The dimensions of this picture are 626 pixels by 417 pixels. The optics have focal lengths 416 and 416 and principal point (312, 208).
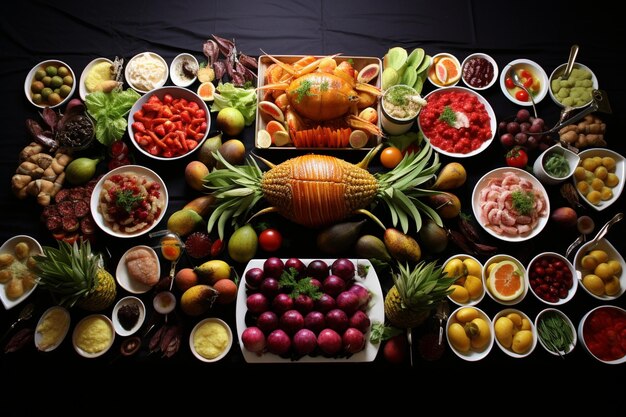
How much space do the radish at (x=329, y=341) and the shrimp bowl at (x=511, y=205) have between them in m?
1.30

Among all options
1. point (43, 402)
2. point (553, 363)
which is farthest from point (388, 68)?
point (43, 402)

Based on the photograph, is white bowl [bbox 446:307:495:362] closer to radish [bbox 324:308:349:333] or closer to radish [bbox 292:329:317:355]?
radish [bbox 324:308:349:333]

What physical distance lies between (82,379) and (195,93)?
2044 millimetres

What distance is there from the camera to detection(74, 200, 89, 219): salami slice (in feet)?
8.94

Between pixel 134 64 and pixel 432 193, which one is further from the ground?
pixel 134 64

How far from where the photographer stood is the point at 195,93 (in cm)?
301

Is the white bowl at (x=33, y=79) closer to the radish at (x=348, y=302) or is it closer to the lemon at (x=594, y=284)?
the radish at (x=348, y=302)

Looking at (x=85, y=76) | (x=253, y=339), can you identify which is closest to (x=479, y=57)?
(x=253, y=339)

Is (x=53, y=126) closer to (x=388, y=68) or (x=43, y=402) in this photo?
(x=43, y=402)

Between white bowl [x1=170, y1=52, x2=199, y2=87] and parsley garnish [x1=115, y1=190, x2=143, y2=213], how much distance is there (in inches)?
38.3

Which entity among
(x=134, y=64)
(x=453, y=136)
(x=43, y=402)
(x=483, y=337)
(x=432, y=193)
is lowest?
(x=43, y=402)

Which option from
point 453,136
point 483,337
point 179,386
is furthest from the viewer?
point 453,136

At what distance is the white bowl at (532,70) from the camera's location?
3150 millimetres

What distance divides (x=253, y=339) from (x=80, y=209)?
1.48 metres
